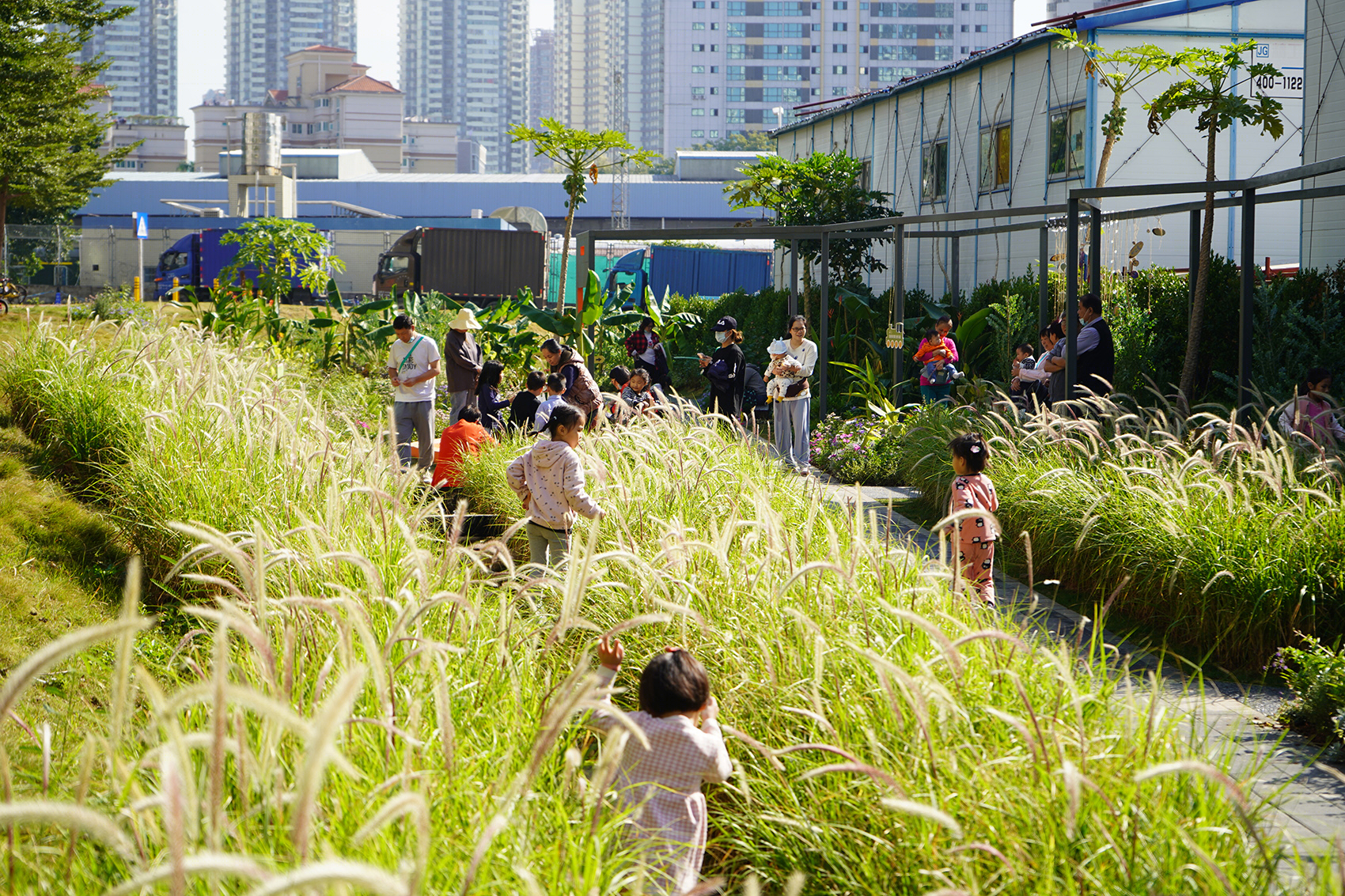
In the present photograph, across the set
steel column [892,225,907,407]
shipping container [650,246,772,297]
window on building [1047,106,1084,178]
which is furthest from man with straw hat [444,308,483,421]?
shipping container [650,246,772,297]

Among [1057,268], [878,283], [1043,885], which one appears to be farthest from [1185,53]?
[878,283]

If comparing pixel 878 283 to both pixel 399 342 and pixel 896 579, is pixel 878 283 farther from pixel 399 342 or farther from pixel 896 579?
pixel 896 579

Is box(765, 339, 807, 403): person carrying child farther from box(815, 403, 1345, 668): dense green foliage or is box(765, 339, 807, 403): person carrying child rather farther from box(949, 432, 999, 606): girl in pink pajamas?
box(949, 432, 999, 606): girl in pink pajamas

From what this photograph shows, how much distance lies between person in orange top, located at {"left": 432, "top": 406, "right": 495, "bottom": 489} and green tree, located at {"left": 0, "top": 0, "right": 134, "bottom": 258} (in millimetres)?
10575

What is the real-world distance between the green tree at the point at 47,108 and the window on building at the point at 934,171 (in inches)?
645

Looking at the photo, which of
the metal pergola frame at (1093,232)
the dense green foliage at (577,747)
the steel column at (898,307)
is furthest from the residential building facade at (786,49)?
the dense green foliage at (577,747)

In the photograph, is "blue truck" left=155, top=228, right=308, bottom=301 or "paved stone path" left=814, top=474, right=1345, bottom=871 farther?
"blue truck" left=155, top=228, right=308, bottom=301

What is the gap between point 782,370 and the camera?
11523 mm

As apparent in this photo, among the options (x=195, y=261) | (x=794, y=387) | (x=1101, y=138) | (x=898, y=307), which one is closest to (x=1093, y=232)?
(x=898, y=307)

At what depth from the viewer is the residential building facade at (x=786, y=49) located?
132500mm

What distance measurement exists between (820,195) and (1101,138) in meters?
4.70

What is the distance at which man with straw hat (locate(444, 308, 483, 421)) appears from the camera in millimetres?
11719

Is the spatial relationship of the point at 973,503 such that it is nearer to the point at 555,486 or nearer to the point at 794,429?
the point at 555,486

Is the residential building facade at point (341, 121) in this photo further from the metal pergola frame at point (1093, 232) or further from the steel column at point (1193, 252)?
the steel column at point (1193, 252)
